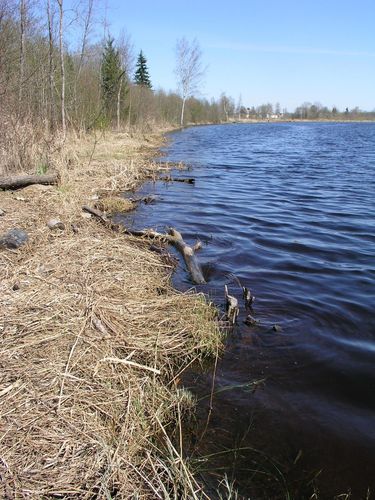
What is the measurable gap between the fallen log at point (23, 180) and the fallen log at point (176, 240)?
1694 mm

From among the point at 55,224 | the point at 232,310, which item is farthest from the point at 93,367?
the point at 55,224

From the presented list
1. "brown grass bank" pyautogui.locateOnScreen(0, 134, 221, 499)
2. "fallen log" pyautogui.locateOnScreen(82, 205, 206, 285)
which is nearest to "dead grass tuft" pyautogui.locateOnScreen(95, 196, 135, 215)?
"fallen log" pyautogui.locateOnScreen(82, 205, 206, 285)

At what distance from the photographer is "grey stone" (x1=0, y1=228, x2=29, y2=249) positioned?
5.43m

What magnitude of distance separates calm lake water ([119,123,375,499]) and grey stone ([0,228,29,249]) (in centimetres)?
219

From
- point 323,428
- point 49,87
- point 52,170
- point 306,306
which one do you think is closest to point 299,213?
point 306,306

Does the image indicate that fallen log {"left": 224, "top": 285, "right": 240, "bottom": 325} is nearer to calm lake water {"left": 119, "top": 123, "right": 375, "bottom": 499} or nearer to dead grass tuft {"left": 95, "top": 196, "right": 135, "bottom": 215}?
calm lake water {"left": 119, "top": 123, "right": 375, "bottom": 499}

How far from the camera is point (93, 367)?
3256mm

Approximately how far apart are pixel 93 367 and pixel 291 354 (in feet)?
6.54

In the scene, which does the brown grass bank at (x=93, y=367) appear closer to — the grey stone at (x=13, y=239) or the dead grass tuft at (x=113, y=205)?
the grey stone at (x=13, y=239)

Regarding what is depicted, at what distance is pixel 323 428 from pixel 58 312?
249 cm

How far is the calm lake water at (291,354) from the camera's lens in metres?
2.85

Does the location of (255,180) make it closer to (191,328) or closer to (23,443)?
(191,328)

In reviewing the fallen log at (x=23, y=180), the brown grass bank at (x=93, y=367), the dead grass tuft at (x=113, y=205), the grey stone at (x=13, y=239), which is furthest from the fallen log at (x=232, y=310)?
the fallen log at (x=23, y=180)

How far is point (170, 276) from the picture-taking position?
5758 millimetres
